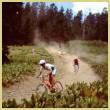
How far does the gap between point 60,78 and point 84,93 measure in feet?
0.89

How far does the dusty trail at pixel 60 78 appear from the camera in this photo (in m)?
4.86

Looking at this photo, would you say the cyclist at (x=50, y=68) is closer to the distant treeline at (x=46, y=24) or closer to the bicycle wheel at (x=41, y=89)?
the bicycle wheel at (x=41, y=89)

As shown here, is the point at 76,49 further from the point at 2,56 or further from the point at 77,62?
the point at 2,56

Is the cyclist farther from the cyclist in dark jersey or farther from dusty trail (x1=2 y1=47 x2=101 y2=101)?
the cyclist in dark jersey

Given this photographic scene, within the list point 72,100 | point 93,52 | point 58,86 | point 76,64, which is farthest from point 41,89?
point 93,52

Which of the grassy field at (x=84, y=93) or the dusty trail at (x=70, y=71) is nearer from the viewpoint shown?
the grassy field at (x=84, y=93)

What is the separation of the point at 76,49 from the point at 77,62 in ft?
0.42

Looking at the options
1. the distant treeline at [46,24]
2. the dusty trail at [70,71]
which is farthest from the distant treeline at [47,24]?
the dusty trail at [70,71]

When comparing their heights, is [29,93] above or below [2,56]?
below

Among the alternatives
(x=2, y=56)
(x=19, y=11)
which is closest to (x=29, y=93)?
(x=2, y=56)

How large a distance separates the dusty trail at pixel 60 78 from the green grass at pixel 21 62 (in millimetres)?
57

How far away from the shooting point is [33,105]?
480 cm

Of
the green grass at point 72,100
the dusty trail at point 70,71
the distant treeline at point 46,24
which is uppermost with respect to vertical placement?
the distant treeline at point 46,24

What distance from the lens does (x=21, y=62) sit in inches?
195
